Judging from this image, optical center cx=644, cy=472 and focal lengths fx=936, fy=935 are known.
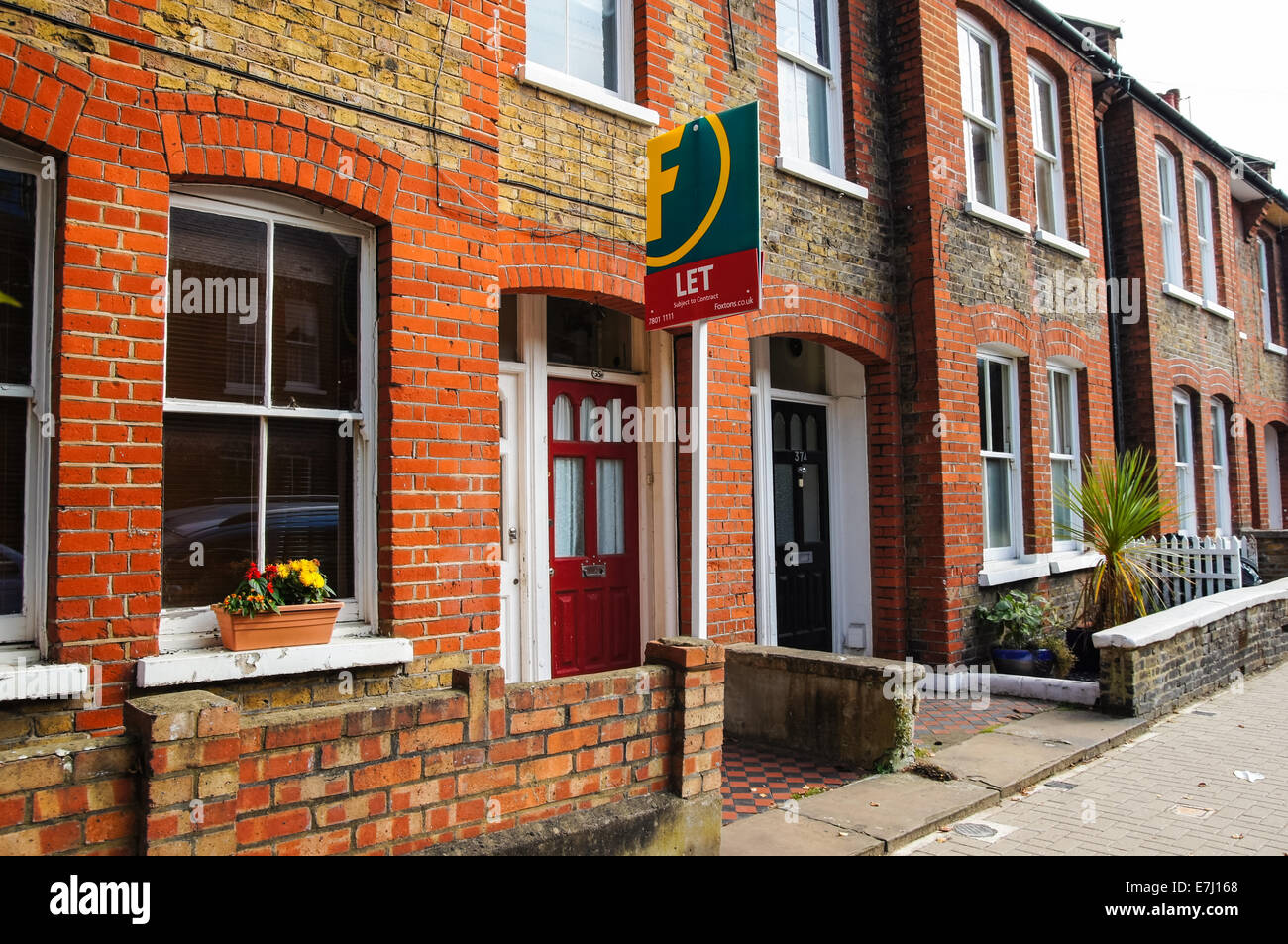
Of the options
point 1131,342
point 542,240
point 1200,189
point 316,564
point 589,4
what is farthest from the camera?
point 1200,189

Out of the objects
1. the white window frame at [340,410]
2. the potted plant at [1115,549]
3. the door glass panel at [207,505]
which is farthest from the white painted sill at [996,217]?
the door glass panel at [207,505]

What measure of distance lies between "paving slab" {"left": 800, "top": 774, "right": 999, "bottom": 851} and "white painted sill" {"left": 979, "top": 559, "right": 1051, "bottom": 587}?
3.65 metres

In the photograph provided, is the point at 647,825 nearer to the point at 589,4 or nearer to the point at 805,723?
the point at 805,723

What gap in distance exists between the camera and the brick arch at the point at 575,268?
560 centimetres

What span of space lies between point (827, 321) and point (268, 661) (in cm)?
519

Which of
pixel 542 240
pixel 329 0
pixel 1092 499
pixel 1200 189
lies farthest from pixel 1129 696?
pixel 1200 189

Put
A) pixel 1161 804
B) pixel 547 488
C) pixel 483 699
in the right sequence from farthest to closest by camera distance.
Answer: pixel 547 488 → pixel 1161 804 → pixel 483 699

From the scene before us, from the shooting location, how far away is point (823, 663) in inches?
234

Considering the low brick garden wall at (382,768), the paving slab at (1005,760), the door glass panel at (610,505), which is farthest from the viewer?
the door glass panel at (610,505)

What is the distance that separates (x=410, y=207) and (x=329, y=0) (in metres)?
1.06

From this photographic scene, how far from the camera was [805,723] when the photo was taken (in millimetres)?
6059

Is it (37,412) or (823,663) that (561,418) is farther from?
(37,412)

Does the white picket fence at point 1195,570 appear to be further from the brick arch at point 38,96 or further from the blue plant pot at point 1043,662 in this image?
the brick arch at point 38,96

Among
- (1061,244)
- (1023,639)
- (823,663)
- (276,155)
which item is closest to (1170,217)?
(1061,244)
